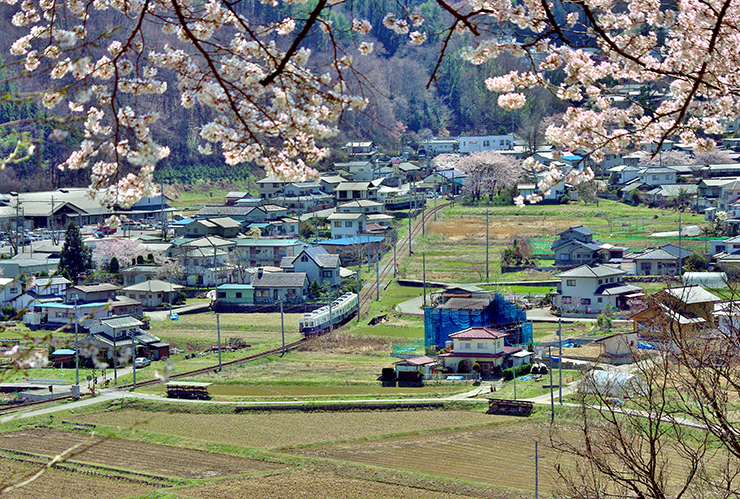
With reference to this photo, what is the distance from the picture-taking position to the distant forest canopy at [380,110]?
46.3 metres

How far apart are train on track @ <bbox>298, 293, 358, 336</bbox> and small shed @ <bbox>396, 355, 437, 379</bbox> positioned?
4.32 m

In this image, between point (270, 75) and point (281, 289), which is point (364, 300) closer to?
point (281, 289)

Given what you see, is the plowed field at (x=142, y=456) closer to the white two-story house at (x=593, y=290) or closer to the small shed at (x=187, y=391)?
the small shed at (x=187, y=391)

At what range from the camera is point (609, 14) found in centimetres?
454

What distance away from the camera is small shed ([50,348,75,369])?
2000 cm

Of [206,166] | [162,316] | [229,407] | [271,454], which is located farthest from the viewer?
[206,166]

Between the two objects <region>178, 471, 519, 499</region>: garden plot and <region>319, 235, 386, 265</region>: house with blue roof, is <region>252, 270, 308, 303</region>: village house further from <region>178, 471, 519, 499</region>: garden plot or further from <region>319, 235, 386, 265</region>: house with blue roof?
<region>178, 471, 519, 499</region>: garden plot

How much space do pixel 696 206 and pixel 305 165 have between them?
33036mm

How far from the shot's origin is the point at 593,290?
2356 centimetres

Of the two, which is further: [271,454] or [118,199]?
[271,454]

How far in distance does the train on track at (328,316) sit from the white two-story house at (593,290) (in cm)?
572

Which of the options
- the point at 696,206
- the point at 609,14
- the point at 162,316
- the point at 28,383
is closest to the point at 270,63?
the point at 609,14

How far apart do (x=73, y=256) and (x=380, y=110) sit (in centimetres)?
2974

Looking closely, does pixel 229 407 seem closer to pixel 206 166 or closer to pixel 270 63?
pixel 270 63
